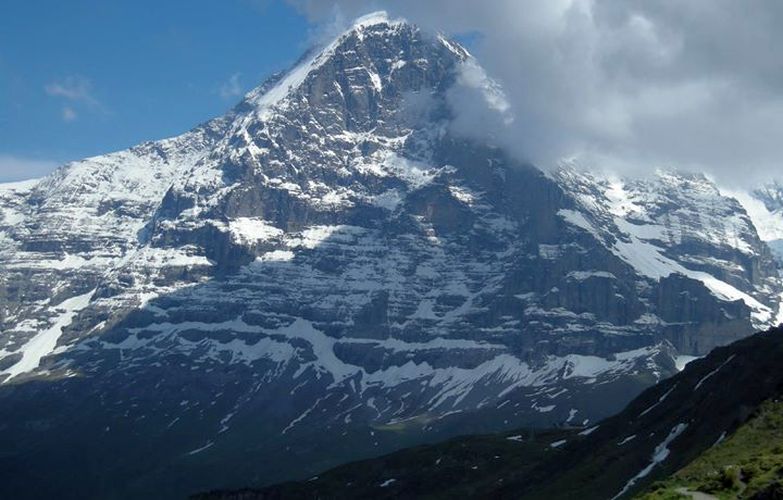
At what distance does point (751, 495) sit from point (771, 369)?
8708 centimetres

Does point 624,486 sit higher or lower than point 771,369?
lower

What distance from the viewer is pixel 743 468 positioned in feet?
402

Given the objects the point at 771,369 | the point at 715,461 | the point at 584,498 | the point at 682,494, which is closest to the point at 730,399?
the point at 771,369

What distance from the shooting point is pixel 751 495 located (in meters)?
112

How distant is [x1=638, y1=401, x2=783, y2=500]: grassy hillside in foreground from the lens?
11469cm

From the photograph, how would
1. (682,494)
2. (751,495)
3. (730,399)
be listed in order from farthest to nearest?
(730,399)
(682,494)
(751,495)

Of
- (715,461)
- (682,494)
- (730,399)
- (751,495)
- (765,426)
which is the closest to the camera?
(751,495)

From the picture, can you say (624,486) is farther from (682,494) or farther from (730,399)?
(682,494)

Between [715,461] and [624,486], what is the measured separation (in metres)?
45.0

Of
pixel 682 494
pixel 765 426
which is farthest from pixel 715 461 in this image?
pixel 682 494

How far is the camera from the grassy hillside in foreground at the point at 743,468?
376ft

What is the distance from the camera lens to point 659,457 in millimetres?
192875

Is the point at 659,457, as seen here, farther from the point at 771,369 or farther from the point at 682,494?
the point at 682,494

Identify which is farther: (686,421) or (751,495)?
(686,421)
